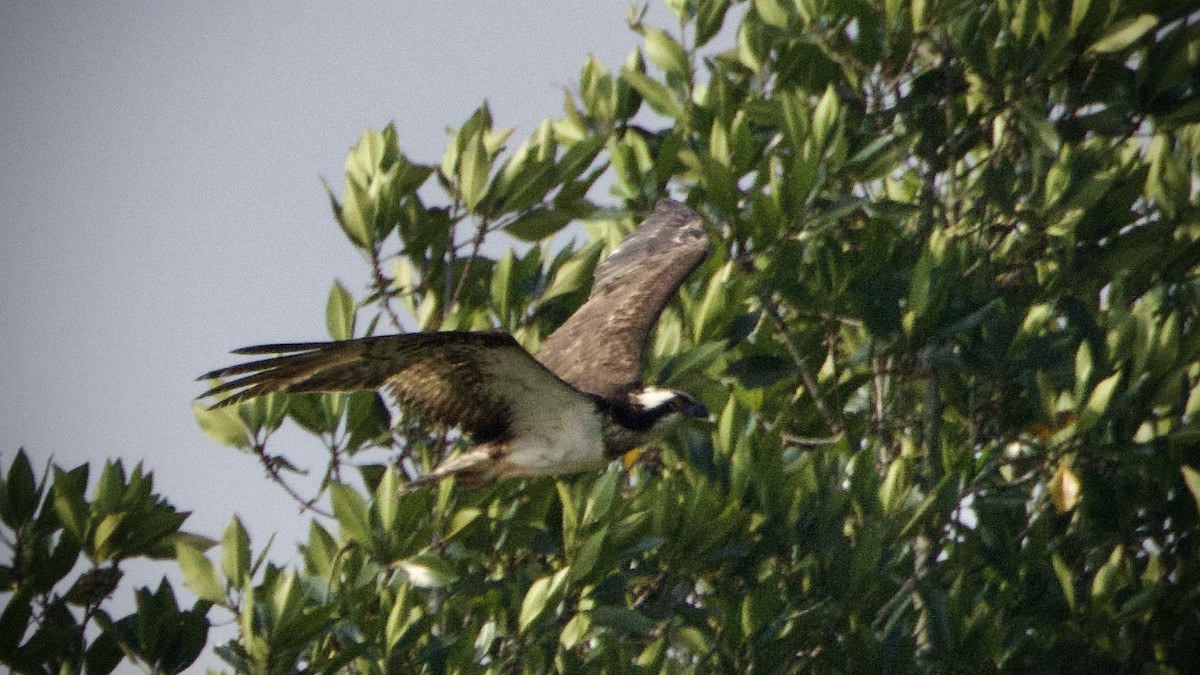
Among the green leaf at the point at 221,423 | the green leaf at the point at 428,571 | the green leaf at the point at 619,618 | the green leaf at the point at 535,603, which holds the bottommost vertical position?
the green leaf at the point at 619,618

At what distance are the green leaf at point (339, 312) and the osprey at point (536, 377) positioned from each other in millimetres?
257

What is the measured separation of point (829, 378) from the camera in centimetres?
689

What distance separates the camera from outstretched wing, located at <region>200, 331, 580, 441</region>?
18.4 ft

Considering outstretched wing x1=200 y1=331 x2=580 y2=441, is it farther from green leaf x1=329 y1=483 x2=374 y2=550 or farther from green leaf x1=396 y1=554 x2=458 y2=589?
green leaf x1=396 y1=554 x2=458 y2=589

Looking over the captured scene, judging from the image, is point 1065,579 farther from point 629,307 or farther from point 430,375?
point 430,375

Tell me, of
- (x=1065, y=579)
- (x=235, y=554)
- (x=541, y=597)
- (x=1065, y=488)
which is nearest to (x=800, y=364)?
(x=1065, y=488)

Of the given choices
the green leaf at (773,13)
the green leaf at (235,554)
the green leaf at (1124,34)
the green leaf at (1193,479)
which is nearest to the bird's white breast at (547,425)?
the green leaf at (235,554)

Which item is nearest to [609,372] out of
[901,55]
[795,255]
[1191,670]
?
[795,255]

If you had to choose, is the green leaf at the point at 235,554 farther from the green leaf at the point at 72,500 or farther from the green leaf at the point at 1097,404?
the green leaf at the point at 1097,404

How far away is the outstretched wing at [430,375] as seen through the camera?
5.61m

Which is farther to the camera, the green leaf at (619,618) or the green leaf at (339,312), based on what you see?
the green leaf at (339,312)

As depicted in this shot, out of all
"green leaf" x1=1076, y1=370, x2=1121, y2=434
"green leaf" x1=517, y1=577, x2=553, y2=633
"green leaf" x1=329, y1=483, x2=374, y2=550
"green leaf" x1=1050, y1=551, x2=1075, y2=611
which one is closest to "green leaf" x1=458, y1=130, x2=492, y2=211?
"green leaf" x1=329, y1=483, x2=374, y2=550

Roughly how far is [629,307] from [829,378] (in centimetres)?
92

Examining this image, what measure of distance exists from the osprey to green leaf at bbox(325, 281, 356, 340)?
257 millimetres
